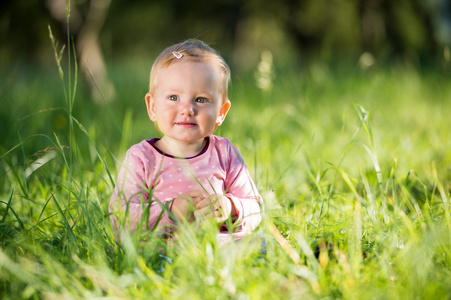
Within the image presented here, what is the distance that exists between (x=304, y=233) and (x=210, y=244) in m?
0.35

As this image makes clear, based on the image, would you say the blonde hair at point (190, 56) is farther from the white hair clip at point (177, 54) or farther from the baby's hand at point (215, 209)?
the baby's hand at point (215, 209)

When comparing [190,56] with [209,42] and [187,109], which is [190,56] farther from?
[209,42]

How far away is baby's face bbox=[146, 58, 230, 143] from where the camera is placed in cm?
158

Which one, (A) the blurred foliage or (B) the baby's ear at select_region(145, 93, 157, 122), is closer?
(B) the baby's ear at select_region(145, 93, 157, 122)

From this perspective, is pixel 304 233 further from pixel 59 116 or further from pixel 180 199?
pixel 59 116

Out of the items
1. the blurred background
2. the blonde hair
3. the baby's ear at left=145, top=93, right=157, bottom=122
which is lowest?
the blurred background

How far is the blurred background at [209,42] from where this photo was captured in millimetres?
3506

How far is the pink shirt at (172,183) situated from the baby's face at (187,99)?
9 centimetres

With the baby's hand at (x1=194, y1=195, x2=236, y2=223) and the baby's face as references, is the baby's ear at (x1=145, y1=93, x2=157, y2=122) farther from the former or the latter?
the baby's hand at (x1=194, y1=195, x2=236, y2=223)

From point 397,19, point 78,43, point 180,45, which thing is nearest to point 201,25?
point 397,19

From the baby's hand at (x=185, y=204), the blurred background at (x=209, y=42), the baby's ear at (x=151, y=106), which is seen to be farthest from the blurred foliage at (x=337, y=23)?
the baby's hand at (x=185, y=204)

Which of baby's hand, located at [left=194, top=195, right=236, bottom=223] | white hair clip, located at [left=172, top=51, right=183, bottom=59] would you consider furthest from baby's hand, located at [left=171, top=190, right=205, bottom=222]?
white hair clip, located at [left=172, top=51, right=183, bottom=59]

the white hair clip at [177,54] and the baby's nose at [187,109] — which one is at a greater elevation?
the white hair clip at [177,54]

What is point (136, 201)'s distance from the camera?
→ 1.57m
